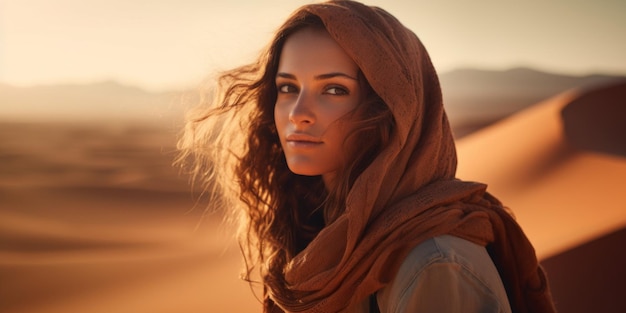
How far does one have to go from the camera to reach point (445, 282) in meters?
1.97

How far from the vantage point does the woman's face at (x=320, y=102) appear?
255 centimetres

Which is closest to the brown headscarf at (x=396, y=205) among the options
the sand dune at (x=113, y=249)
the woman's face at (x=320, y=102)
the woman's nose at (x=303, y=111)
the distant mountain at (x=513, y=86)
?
the woman's face at (x=320, y=102)

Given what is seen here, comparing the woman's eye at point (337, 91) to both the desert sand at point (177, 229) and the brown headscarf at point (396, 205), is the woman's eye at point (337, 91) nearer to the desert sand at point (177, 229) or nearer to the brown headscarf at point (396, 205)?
the brown headscarf at point (396, 205)

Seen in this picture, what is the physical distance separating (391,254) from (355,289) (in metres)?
0.23

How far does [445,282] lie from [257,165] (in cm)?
164

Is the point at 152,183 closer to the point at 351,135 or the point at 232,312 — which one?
the point at 232,312

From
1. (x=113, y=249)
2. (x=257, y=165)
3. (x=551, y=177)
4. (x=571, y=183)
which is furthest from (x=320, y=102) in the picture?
(x=113, y=249)

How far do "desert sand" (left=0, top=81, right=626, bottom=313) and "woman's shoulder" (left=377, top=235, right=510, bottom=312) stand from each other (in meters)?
2.28

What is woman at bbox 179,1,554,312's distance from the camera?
2.09 metres

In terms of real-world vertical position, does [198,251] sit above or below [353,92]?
above

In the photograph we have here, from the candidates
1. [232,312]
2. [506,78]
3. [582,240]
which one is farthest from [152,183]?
[506,78]

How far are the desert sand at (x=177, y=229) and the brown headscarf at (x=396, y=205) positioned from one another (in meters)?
1.84

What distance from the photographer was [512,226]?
2496 mm

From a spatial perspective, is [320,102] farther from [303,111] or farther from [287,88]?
[287,88]
